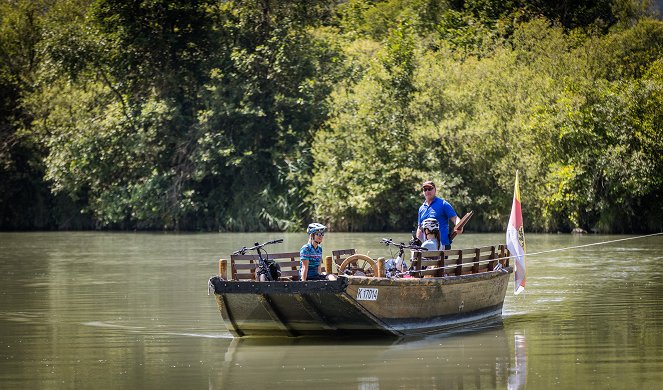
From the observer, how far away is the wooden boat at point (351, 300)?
17172 millimetres

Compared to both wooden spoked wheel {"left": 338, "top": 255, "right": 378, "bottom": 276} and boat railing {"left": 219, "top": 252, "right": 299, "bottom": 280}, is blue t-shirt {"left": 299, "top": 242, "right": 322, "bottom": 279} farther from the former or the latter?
boat railing {"left": 219, "top": 252, "right": 299, "bottom": 280}

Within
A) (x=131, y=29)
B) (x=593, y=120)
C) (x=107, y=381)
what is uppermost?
(x=131, y=29)

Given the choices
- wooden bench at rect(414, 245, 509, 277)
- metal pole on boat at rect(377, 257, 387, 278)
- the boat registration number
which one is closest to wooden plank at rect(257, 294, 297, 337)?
the boat registration number

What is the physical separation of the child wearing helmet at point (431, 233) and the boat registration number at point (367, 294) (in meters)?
2.23

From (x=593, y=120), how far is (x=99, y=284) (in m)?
24.6

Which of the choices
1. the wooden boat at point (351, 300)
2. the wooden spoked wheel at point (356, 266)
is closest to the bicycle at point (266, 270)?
the wooden boat at point (351, 300)

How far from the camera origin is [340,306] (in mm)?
17281

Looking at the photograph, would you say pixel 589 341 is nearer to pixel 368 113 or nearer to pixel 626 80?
pixel 626 80

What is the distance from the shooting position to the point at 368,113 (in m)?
53.5

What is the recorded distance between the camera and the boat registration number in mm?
17172

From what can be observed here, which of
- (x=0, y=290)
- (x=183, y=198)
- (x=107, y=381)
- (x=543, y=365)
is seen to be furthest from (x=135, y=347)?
(x=183, y=198)

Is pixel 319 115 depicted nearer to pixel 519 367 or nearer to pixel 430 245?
pixel 430 245

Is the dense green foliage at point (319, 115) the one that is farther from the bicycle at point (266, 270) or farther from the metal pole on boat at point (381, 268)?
the bicycle at point (266, 270)

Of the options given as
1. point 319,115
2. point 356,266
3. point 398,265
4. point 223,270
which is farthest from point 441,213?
point 319,115
